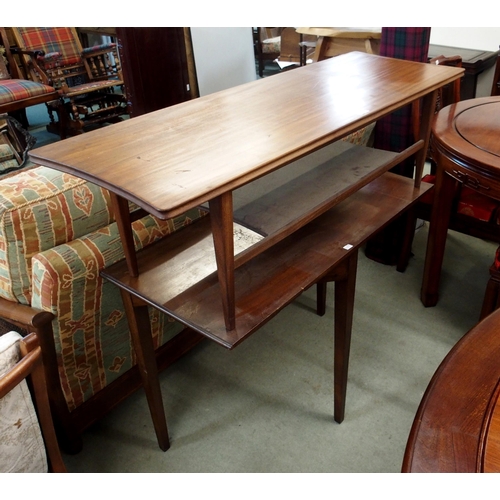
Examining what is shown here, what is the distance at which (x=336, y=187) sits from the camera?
1368 millimetres

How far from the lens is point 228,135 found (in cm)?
104

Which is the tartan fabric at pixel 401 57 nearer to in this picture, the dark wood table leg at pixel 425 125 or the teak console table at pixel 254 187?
the teak console table at pixel 254 187

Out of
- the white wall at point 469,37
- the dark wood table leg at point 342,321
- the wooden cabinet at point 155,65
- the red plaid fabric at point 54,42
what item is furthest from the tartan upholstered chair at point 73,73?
the dark wood table leg at point 342,321

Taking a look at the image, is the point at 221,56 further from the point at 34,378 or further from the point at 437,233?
the point at 34,378

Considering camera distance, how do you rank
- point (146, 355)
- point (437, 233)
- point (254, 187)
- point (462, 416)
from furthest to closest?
point (437, 233)
point (254, 187)
point (146, 355)
point (462, 416)

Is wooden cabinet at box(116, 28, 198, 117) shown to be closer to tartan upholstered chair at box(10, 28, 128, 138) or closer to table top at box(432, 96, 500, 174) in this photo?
tartan upholstered chair at box(10, 28, 128, 138)

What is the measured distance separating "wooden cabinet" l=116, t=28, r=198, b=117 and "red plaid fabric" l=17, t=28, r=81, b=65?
1003mm

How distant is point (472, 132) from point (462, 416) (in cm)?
120

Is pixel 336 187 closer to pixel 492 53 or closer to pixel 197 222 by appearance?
pixel 197 222

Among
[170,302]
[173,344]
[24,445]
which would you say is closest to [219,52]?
[173,344]

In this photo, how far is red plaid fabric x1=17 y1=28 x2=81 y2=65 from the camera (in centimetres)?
401

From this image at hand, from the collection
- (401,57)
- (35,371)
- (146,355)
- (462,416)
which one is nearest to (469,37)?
(401,57)

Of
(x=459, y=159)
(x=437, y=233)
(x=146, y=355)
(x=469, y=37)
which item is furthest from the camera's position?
(x=469, y=37)

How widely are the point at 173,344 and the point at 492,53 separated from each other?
273 cm
